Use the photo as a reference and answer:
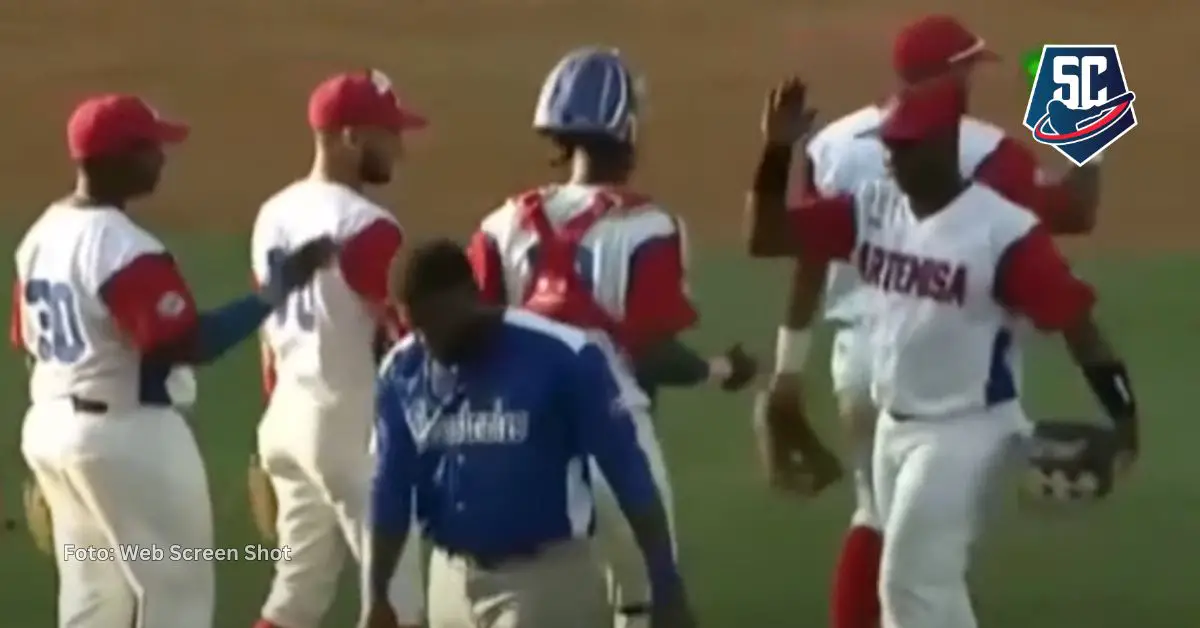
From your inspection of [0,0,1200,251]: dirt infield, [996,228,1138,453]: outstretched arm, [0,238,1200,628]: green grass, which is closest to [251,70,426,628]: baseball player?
[0,238,1200,628]: green grass

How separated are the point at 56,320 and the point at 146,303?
0.30 m

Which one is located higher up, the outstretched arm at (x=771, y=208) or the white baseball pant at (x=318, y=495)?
the outstretched arm at (x=771, y=208)

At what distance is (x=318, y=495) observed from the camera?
569 centimetres

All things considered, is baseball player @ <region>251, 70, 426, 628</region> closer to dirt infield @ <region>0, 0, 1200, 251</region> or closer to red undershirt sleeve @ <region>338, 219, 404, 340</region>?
red undershirt sleeve @ <region>338, 219, 404, 340</region>

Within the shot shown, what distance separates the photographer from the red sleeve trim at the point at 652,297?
191 inches

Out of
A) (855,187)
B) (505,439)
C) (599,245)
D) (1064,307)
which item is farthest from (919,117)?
(505,439)

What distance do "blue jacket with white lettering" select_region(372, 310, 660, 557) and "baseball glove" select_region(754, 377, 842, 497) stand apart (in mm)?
1830

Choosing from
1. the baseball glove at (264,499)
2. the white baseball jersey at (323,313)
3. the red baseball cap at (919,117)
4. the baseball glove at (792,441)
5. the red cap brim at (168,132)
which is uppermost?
the red baseball cap at (919,117)

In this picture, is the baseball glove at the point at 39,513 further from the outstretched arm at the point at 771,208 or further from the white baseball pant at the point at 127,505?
the outstretched arm at the point at 771,208

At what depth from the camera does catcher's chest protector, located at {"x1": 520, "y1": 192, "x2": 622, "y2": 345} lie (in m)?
4.81

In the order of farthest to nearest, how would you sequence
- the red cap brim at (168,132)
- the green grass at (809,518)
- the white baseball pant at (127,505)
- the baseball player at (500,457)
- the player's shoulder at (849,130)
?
1. the green grass at (809,518)
2. the player's shoulder at (849,130)
3. the red cap brim at (168,132)
4. the white baseball pant at (127,505)
5. the baseball player at (500,457)

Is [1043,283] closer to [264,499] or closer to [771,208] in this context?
[771,208]

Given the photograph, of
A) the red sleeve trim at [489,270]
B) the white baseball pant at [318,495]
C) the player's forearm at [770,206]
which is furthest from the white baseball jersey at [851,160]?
the white baseball pant at [318,495]

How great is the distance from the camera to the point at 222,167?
13.6m
